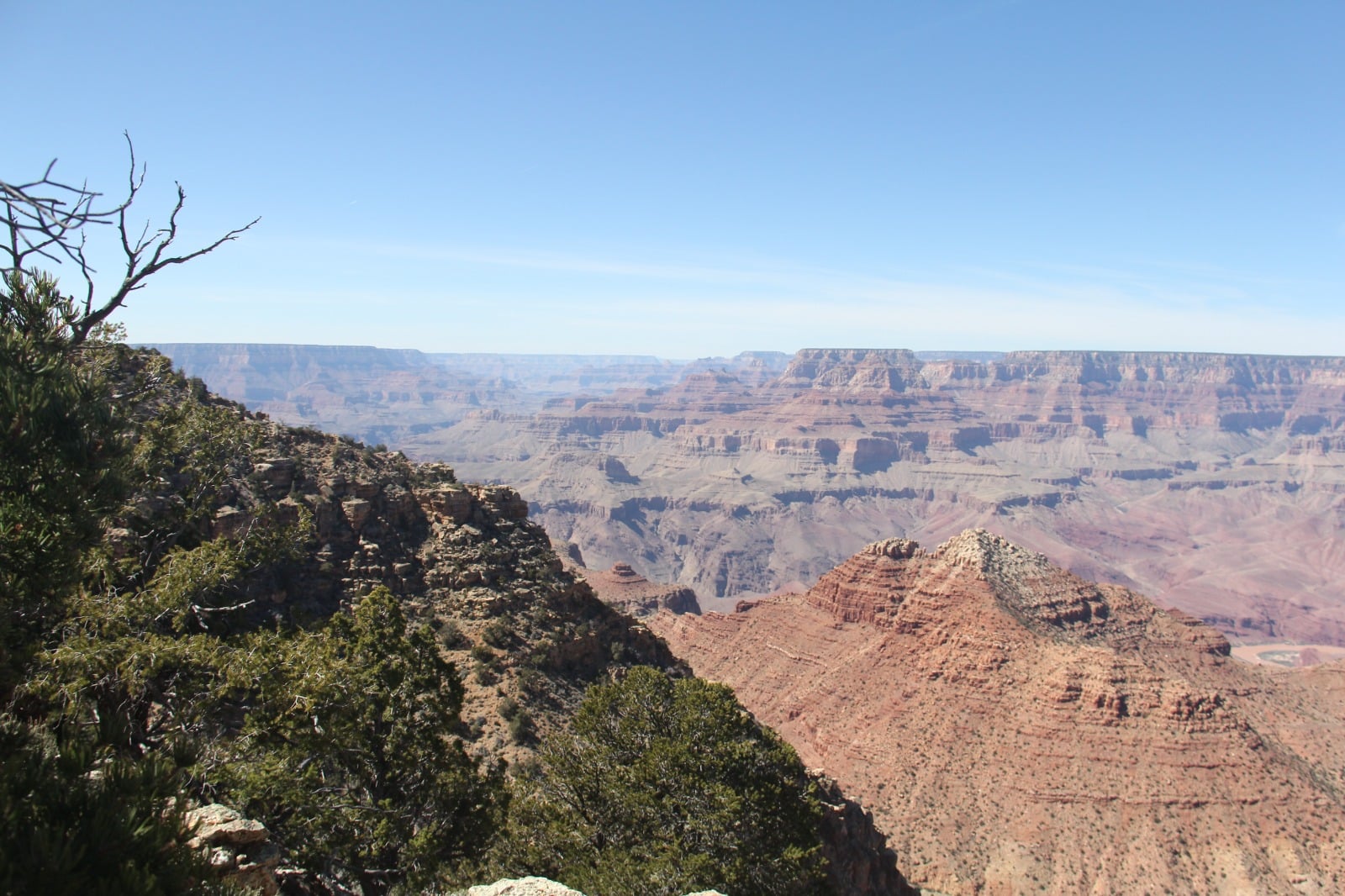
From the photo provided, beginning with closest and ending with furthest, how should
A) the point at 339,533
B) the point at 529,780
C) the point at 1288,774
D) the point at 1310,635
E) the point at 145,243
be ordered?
1. the point at 145,243
2. the point at 529,780
3. the point at 339,533
4. the point at 1288,774
5. the point at 1310,635

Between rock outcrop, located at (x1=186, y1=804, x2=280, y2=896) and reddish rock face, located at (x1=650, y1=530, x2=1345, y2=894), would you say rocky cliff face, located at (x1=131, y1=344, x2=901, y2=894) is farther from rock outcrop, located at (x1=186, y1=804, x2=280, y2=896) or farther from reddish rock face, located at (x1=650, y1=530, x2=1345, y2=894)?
reddish rock face, located at (x1=650, y1=530, x2=1345, y2=894)

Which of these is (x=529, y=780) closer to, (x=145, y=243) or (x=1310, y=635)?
(x=145, y=243)

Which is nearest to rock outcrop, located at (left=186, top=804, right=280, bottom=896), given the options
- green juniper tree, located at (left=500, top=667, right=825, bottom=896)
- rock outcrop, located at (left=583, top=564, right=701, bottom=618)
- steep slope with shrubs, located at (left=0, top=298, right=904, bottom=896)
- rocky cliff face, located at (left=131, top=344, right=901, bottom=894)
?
steep slope with shrubs, located at (left=0, top=298, right=904, bottom=896)

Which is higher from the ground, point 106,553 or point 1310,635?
point 106,553

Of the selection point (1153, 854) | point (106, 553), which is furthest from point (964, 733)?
point (106, 553)

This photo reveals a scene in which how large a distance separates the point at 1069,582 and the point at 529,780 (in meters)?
53.7

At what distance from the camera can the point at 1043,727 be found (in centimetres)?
4825

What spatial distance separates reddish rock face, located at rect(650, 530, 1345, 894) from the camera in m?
40.1

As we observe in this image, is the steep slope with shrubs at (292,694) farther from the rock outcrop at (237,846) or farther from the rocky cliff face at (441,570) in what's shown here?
the rock outcrop at (237,846)

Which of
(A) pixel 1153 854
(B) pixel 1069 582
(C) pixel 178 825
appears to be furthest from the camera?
(B) pixel 1069 582

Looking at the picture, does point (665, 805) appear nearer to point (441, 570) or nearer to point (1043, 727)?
point (441, 570)

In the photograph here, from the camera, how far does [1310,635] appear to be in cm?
17275

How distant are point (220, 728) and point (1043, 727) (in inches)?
1866

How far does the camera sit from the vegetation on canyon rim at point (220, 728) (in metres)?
8.77
